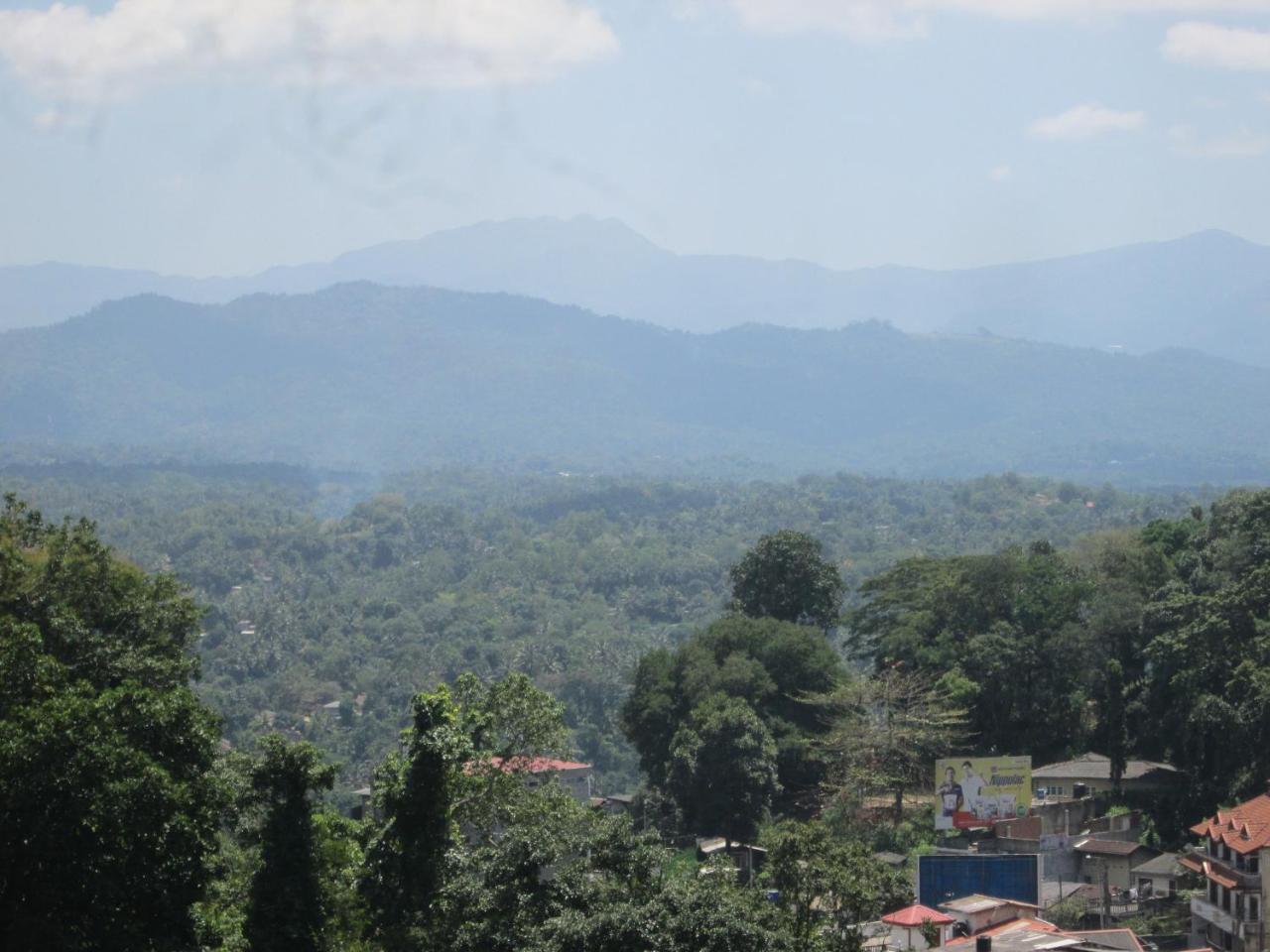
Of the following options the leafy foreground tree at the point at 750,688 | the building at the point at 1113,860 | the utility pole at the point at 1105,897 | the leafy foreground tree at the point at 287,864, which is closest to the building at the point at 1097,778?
the building at the point at 1113,860

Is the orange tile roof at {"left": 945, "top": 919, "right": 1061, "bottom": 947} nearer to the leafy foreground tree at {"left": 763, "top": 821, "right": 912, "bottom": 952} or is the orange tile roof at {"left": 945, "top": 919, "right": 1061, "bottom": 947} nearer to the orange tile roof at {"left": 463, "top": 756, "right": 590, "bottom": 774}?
the leafy foreground tree at {"left": 763, "top": 821, "right": 912, "bottom": 952}

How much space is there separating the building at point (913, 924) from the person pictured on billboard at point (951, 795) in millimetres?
6323

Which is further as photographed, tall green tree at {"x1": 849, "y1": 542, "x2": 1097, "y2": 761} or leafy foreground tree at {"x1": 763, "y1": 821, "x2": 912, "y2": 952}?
tall green tree at {"x1": 849, "y1": 542, "x2": 1097, "y2": 761}

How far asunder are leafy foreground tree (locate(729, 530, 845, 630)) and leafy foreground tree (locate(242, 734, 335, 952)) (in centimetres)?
2184

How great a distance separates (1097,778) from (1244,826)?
275 inches

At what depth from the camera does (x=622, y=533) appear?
140000mm

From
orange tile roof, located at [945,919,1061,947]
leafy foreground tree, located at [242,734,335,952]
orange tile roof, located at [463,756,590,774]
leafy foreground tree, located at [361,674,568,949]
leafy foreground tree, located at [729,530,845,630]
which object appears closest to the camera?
leafy foreground tree, located at [242,734,335,952]

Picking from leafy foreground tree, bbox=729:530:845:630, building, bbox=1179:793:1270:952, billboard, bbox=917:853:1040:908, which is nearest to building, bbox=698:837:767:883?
billboard, bbox=917:853:1040:908

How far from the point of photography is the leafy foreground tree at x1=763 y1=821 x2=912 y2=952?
1802 cm

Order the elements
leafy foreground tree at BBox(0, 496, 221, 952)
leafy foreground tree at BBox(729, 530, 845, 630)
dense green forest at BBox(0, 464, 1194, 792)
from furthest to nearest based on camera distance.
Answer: dense green forest at BBox(0, 464, 1194, 792) → leafy foreground tree at BBox(729, 530, 845, 630) → leafy foreground tree at BBox(0, 496, 221, 952)

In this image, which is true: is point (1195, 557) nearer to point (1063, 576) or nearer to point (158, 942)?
point (1063, 576)

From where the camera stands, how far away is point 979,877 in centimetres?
2486

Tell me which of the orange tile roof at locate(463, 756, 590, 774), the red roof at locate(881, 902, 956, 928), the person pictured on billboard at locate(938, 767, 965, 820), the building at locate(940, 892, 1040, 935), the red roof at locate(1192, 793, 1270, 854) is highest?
the orange tile roof at locate(463, 756, 590, 774)

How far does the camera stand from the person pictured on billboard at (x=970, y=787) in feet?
93.5
